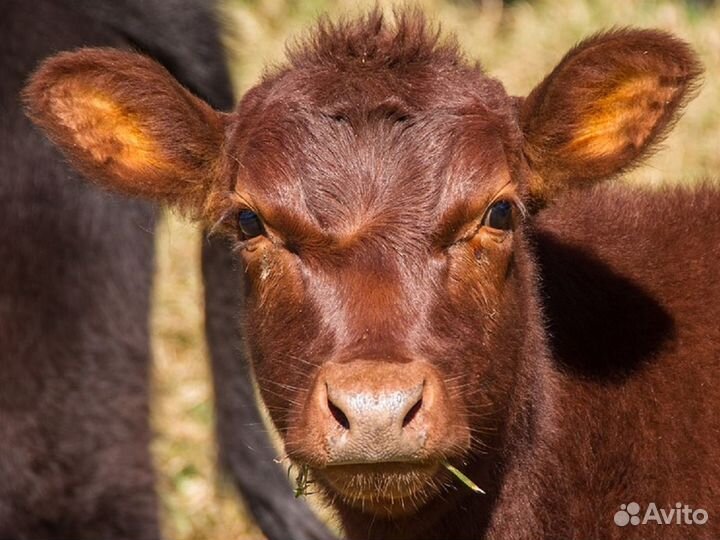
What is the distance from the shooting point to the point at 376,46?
16.6 feet

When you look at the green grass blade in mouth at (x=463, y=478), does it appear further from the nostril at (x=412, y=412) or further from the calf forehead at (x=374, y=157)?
the calf forehead at (x=374, y=157)

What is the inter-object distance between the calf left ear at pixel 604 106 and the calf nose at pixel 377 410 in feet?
3.65

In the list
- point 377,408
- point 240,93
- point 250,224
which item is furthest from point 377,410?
point 240,93

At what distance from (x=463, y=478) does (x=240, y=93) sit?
230 inches

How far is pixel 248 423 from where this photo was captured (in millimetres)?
6977

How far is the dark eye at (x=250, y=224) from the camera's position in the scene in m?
4.93

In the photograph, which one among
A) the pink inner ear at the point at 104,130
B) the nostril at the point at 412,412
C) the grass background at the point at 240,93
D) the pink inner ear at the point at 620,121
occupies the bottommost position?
the grass background at the point at 240,93

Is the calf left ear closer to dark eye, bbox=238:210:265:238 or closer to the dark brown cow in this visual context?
the dark brown cow

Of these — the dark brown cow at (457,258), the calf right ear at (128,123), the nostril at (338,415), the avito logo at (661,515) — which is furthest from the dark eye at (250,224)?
the avito logo at (661,515)

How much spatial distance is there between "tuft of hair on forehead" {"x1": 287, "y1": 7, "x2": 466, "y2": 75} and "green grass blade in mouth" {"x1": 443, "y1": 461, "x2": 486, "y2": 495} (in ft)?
4.49

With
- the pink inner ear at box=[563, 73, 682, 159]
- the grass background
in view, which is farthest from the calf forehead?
the grass background

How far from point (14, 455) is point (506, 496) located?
206 cm

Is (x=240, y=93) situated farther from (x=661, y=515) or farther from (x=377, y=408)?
(x=377, y=408)

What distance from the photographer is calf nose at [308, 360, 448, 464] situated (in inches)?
162
